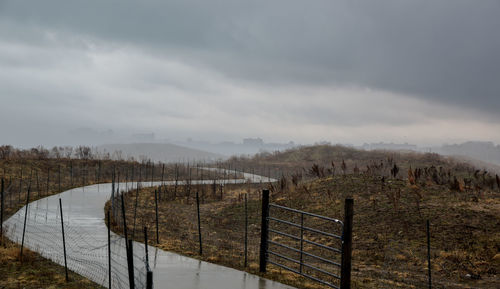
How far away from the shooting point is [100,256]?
1177 cm

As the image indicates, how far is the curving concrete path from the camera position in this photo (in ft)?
29.7

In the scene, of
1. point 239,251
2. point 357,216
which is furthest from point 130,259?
point 357,216

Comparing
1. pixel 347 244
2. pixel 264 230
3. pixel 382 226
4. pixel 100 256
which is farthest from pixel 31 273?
pixel 382 226

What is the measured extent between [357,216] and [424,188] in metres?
4.93

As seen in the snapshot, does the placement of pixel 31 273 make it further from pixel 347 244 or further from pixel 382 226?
pixel 382 226

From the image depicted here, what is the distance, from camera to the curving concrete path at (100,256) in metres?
9.05

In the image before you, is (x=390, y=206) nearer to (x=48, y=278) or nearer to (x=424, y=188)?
(x=424, y=188)

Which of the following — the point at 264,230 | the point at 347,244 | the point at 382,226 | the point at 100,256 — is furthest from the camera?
the point at 382,226

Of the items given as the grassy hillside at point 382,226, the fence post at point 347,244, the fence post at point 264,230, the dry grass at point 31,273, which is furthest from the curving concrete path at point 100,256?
the fence post at point 347,244

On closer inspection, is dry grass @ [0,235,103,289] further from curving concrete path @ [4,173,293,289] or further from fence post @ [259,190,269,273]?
fence post @ [259,190,269,273]

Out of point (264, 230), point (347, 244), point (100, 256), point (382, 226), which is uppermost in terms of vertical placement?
point (347, 244)

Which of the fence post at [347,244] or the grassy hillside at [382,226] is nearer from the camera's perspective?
the fence post at [347,244]

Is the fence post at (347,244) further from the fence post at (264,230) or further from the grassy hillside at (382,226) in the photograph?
the fence post at (264,230)

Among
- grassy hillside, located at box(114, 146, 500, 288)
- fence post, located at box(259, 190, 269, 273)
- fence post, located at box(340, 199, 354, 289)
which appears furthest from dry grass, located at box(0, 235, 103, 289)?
fence post, located at box(340, 199, 354, 289)
